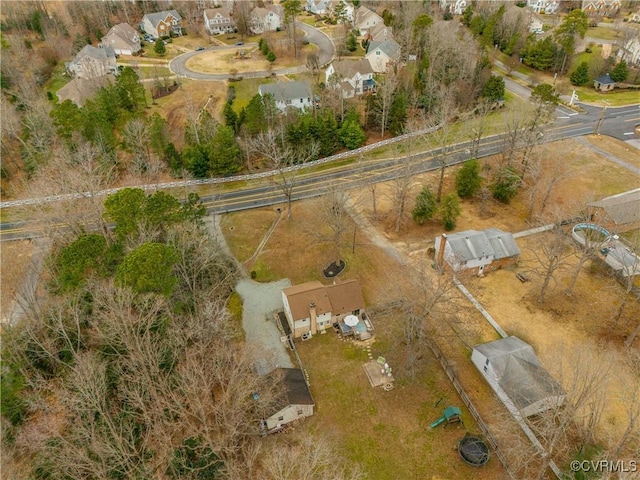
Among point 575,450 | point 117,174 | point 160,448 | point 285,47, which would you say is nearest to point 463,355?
point 575,450

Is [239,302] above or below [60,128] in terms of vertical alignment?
below

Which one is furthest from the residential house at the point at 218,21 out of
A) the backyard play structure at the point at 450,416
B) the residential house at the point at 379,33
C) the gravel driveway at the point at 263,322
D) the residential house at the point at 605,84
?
the backyard play structure at the point at 450,416

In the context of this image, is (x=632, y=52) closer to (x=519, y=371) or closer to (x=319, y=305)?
(x=519, y=371)

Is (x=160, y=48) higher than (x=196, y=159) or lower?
higher

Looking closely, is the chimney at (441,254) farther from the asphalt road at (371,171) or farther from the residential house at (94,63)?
the residential house at (94,63)

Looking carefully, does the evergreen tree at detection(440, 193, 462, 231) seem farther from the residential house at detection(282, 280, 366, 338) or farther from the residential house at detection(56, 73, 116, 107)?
the residential house at detection(56, 73, 116, 107)

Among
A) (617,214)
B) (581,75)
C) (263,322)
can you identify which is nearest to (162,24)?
(581,75)

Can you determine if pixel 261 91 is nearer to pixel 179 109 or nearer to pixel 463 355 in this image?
pixel 179 109

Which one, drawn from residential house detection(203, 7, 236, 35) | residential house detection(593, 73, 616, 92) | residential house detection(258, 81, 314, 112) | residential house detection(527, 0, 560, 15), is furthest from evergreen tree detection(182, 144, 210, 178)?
residential house detection(527, 0, 560, 15)
